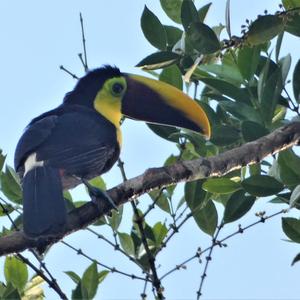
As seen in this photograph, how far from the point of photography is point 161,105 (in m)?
4.39

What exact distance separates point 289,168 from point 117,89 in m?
2.16

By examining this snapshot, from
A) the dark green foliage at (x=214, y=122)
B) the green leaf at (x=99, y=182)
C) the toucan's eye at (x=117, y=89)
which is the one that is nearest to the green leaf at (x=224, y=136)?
the dark green foliage at (x=214, y=122)

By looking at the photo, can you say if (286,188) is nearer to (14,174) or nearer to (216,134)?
(216,134)

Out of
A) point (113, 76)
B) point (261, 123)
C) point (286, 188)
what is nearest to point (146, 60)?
point (261, 123)

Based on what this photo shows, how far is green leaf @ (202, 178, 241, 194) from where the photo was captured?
324 cm

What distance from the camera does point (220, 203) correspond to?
12.7 feet

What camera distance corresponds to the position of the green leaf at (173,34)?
3.46m

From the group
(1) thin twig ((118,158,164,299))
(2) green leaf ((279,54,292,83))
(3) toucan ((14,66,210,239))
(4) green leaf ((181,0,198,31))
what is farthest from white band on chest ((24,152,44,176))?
(2) green leaf ((279,54,292,83))

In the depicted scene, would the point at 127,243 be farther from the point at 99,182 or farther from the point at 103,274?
the point at 99,182

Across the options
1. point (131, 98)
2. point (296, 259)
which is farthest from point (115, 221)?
point (131, 98)

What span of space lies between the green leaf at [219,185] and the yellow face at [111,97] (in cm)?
152

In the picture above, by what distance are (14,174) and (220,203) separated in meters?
1.08

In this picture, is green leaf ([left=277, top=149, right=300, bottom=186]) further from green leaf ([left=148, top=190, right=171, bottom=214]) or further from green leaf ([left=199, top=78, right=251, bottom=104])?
green leaf ([left=148, top=190, right=171, bottom=214])

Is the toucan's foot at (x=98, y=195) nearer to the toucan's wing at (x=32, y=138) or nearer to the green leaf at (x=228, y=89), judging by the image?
the toucan's wing at (x=32, y=138)
